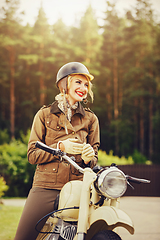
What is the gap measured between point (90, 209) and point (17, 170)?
1094 centimetres

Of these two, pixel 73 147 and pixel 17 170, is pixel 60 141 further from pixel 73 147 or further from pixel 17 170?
pixel 17 170

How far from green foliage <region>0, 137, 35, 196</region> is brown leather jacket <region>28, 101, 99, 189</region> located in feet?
33.0

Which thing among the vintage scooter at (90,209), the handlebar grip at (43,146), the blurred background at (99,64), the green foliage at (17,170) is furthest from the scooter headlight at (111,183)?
the blurred background at (99,64)

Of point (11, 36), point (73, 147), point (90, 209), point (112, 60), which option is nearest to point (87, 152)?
point (73, 147)

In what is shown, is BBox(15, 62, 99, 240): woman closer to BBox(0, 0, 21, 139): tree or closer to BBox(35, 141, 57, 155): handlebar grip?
BBox(35, 141, 57, 155): handlebar grip

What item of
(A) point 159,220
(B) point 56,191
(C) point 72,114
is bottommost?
(A) point 159,220

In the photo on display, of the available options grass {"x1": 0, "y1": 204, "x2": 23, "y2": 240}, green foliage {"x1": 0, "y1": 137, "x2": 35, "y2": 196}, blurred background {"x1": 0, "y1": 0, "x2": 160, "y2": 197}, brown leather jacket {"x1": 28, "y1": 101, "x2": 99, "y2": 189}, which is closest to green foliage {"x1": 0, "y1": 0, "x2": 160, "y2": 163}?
blurred background {"x1": 0, "y1": 0, "x2": 160, "y2": 197}

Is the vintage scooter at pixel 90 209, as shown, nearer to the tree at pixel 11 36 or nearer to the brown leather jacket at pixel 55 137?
the brown leather jacket at pixel 55 137

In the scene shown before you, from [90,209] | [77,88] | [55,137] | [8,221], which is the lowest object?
[8,221]

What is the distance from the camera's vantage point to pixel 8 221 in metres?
7.04

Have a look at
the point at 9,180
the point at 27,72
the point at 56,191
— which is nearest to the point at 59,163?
the point at 56,191

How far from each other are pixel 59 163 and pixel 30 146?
0.28 m

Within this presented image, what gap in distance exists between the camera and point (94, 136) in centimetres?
272

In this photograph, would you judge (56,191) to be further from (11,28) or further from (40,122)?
(11,28)
